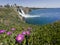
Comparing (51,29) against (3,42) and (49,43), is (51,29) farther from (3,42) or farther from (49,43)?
(3,42)

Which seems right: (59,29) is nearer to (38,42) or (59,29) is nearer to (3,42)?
(38,42)

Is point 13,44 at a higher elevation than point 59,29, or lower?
lower

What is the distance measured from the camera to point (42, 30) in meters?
4.25

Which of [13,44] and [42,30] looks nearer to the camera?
[13,44]

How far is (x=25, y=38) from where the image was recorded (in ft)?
13.1

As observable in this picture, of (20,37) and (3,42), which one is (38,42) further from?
(3,42)

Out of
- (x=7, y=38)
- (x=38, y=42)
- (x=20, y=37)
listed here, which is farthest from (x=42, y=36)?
(x=7, y=38)

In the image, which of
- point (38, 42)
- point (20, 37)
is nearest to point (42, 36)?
point (38, 42)

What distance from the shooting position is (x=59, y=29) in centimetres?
405

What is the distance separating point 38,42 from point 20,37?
355 millimetres

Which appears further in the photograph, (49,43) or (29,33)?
(29,33)

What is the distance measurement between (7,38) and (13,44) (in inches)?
7.5

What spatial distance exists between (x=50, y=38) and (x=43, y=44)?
0.18 meters

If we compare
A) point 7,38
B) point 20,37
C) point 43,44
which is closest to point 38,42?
point 43,44
